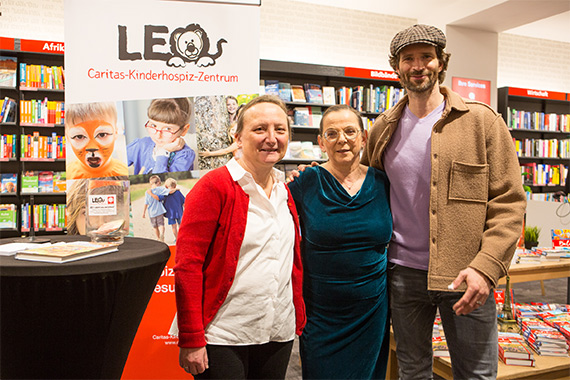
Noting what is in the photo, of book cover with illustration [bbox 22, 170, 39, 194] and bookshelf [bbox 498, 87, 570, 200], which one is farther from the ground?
bookshelf [bbox 498, 87, 570, 200]

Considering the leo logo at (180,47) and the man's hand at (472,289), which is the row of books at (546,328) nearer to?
the man's hand at (472,289)

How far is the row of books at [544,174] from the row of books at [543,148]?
0.20 metres

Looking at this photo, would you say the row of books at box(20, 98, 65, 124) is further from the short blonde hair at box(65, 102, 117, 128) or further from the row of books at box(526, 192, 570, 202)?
the row of books at box(526, 192, 570, 202)

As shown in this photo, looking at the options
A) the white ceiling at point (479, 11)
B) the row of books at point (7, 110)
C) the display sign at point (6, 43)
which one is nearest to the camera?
the display sign at point (6, 43)

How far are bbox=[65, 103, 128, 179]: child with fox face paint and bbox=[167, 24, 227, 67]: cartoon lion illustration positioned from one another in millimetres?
516

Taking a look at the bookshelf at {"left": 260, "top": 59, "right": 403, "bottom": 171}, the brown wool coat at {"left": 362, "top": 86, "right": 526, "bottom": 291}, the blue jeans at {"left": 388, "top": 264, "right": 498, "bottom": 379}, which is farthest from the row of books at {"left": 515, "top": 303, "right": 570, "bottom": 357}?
the bookshelf at {"left": 260, "top": 59, "right": 403, "bottom": 171}

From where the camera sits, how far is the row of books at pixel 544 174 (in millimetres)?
7746

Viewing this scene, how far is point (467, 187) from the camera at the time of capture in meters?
1.60

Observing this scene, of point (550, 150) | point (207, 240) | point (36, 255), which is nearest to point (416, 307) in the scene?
point (207, 240)

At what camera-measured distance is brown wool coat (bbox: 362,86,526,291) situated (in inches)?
62.2

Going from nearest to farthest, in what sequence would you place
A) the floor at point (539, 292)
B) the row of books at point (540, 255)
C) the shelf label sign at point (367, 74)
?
the row of books at point (540, 255) → the floor at point (539, 292) → the shelf label sign at point (367, 74)

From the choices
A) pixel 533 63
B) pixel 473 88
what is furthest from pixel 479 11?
pixel 533 63

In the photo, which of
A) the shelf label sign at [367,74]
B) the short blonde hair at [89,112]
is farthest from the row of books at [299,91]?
the short blonde hair at [89,112]

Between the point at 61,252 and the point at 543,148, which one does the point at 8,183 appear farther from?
the point at 543,148
